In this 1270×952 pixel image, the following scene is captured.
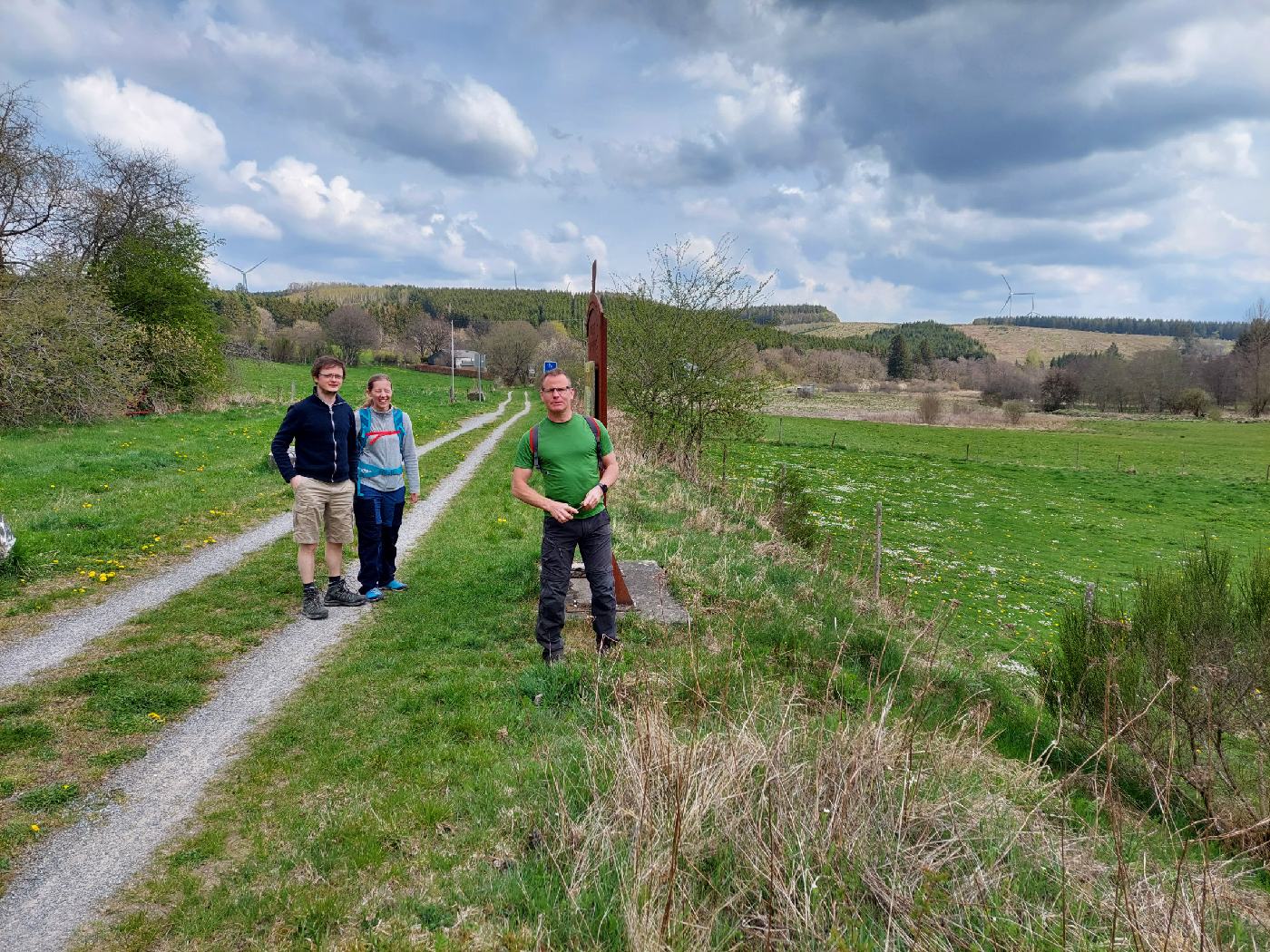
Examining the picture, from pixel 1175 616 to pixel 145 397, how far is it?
29433 mm

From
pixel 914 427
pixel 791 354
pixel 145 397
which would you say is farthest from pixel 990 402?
pixel 145 397

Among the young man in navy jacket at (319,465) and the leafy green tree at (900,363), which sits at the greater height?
the leafy green tree at (900,363)

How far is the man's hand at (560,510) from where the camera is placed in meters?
5.20

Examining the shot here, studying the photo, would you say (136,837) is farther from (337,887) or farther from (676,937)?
(676,937)

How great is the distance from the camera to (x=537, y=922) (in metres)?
2.89

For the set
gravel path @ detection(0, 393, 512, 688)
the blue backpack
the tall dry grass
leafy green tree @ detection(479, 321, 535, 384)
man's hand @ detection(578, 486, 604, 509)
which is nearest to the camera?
the tall dry grass

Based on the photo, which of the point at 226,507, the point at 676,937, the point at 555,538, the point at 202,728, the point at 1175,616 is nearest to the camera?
the point at 676,937

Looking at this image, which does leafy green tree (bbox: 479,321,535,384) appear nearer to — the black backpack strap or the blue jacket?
the blue jacket

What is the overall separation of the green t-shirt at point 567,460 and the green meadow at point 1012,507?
300 centimetres

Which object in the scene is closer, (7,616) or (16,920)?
(16,920)

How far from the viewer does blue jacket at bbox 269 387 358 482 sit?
6664 mm

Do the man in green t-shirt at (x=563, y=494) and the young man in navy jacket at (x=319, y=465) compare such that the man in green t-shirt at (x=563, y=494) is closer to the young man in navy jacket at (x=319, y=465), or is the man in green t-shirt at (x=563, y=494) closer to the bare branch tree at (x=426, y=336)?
the young man in navy jacket at (x=319, y=465)

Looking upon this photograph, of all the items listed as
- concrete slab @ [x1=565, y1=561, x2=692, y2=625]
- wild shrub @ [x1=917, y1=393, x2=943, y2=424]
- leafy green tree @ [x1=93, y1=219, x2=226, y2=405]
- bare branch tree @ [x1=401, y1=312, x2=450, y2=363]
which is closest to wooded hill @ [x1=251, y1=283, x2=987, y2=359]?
bare branch tree @ [x1=401, y1=312, x2=450, y2=363]

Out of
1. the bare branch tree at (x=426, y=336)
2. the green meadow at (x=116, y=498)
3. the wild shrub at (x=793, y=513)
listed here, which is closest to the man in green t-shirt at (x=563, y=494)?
the green meadow at (x=116, y=498)
